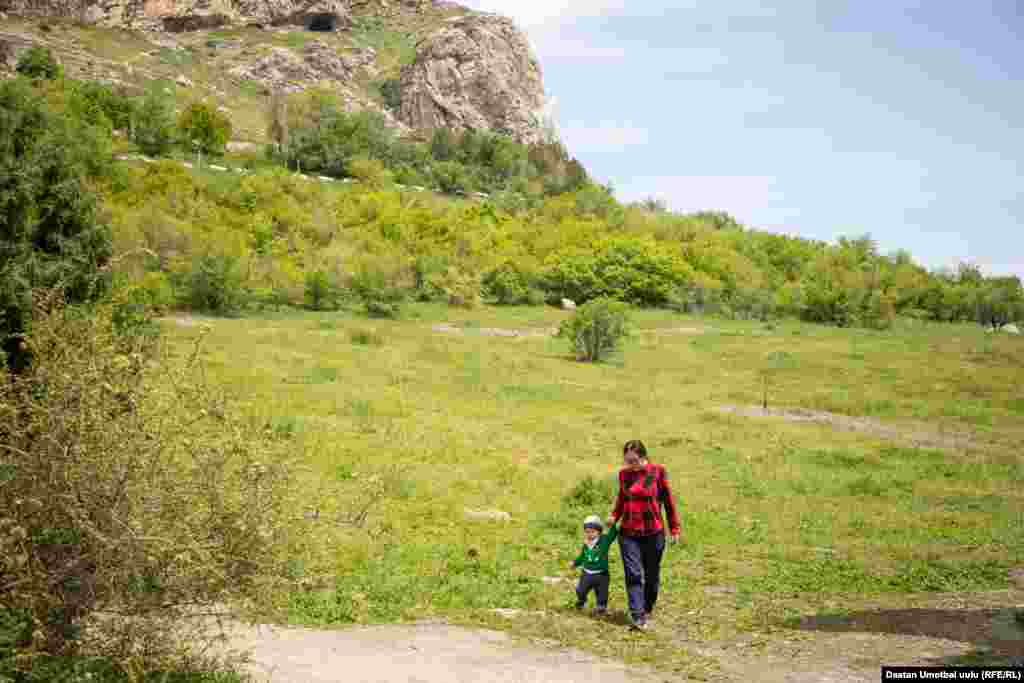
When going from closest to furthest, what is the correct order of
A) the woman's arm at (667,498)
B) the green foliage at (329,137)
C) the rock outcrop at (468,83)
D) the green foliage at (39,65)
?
the woman's arm at (667,498) < the green foliage at (39,65) < the green foliage at (329,137) < the rock outcrop at (468,83)

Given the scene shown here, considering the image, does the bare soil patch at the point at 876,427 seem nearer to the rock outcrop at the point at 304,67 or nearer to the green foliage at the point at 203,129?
the green foliage at the point at 203,129

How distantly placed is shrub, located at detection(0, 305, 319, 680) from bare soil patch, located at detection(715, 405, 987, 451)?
25014 mm

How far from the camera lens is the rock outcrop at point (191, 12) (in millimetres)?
149750

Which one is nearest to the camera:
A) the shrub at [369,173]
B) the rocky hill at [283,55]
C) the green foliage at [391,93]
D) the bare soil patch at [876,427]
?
the bare soil patch at [876,427]

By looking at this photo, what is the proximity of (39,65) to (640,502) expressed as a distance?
108 m

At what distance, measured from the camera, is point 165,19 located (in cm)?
16162

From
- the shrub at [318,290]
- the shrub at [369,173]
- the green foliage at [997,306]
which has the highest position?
the shrub at [369,173]

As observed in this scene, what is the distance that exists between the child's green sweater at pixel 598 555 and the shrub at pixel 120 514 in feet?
15.5

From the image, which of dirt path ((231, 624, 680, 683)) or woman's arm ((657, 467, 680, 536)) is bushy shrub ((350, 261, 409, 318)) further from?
dirt path ((231, 624, 680, 683))

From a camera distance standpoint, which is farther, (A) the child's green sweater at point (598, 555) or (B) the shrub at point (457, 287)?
(B) the shrub at point (457, 287)

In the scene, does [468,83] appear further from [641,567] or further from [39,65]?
[641,567]

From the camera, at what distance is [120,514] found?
6.42 metres

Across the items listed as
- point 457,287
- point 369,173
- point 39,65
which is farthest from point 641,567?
point 39,65

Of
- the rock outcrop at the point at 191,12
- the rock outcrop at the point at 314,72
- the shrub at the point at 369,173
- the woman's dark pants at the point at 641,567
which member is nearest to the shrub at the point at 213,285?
the shrub at the point at 369,173
